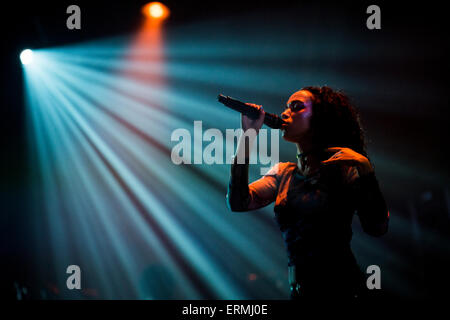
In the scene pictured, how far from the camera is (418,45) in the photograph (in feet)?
11.4

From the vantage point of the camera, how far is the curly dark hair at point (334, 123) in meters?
1.48

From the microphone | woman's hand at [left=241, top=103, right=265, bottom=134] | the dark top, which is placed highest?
the microphone

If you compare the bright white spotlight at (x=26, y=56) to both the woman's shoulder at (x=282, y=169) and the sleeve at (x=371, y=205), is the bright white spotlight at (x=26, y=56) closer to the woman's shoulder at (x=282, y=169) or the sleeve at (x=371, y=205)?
the woman's shoulder at (x=282, y=169)

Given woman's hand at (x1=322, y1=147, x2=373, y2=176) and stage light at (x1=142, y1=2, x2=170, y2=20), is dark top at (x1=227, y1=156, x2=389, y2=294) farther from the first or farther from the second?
stage light at (x1=142, y1=2, x2=170, y2=20)

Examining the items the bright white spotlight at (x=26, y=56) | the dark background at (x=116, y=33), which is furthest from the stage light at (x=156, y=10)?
the bright white spotlight at (x=26, y=56)

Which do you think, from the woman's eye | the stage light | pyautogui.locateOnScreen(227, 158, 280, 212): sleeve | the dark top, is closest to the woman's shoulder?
pyautogui.locateOnScreen(227, 158, 280, 212): sleeve

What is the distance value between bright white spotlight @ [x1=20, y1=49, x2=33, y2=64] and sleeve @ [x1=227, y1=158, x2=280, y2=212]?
11.1ft

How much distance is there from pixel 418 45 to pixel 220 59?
8.00 feet

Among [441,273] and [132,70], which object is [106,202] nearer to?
[132,70]

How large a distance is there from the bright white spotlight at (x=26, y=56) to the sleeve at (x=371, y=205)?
3873mm

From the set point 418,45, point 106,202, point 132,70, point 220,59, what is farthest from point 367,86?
point 106,202

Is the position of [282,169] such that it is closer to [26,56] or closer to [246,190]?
[246,190]

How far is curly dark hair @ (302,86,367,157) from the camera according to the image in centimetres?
148

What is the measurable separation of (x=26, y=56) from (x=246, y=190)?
11.6ft
